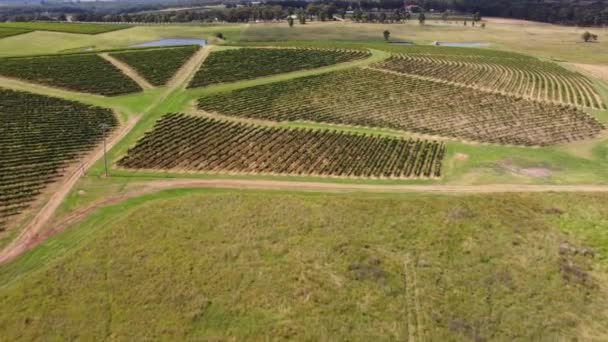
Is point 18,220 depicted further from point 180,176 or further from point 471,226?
Result: point 471,226

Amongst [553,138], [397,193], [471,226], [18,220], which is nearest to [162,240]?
[18,220]

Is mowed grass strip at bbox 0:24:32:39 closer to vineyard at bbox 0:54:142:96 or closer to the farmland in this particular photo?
the farmland

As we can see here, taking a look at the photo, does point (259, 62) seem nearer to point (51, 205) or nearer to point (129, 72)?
point (129, 72)

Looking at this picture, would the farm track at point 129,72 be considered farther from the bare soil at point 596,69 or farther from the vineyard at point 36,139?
the bare soil at point 596,69

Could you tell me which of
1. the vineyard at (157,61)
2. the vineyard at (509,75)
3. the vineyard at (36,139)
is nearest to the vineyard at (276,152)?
the vineyard at (36,139)

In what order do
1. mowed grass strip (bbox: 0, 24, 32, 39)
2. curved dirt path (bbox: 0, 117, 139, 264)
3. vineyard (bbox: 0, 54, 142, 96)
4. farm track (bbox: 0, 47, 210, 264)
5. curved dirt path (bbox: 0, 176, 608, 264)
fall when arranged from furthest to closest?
1. mowed grass strip (bbox: 0, 24, 32, 39)
2. vineyard (bbox: 0, 54, 142, 96)
3. curved dirt path (bbox: 0, 176, 608, 264)
4. farm track (bbox: 0, 47, 210, 264)
5. curved dirt path (bbox: 0, 117, 139, 264)

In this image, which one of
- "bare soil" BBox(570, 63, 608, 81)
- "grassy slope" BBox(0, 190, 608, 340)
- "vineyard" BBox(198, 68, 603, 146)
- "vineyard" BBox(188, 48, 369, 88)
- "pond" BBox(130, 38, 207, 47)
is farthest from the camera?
"pond" BBox(130, 38, 207, 47)

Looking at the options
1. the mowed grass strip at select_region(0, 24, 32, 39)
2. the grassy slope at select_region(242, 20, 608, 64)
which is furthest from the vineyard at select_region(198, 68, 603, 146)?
the mowed grass strip at select_region(0, 24, 32, 39)
